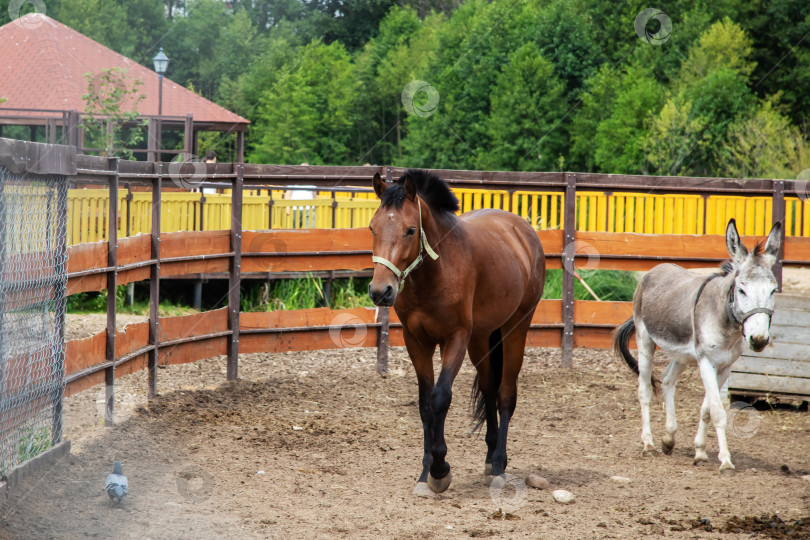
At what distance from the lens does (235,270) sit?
8.74 m

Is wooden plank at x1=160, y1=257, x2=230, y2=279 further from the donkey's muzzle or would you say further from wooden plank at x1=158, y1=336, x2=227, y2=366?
the donkey's muzzle

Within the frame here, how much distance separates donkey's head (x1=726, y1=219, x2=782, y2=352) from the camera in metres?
5.64

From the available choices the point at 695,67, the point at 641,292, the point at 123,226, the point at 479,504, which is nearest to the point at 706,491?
the point at 479,504

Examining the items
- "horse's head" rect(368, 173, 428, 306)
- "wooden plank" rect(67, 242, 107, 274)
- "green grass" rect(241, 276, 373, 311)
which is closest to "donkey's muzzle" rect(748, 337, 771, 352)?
"horse's head" rect(368, 173, 428, 306)

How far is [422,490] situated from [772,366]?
14.3 ft

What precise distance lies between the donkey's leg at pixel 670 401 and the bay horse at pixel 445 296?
127cm

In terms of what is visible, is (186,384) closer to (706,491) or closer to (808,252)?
(706,491)

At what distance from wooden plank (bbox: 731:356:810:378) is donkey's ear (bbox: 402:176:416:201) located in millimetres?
4489

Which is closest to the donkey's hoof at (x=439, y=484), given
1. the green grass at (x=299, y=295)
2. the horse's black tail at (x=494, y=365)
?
the horse's black tail at (x=494, y=365)

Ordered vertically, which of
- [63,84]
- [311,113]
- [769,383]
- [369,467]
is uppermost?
[311,113]

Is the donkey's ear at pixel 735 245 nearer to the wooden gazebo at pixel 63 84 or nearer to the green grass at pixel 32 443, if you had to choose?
the green grass at pixel 32 443

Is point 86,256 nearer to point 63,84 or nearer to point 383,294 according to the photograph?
point 383,294

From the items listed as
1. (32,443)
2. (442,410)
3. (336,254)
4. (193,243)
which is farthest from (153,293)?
(442,410)

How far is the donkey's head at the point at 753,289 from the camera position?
5645 mm
